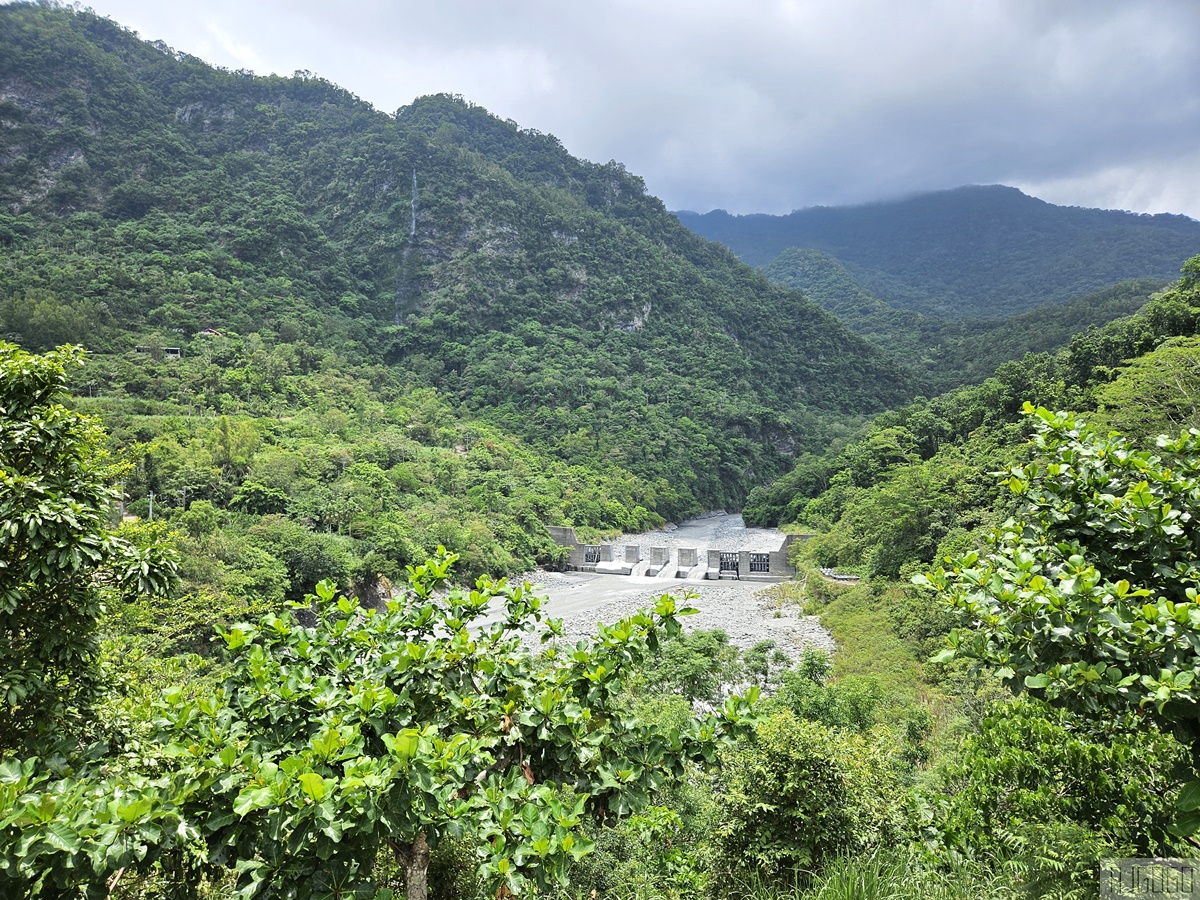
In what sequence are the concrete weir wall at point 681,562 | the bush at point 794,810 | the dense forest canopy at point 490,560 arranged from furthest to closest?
the concrete weir wall at point 681,562 < the bush at point 794,810 < the dense forest canopy at point 490,560

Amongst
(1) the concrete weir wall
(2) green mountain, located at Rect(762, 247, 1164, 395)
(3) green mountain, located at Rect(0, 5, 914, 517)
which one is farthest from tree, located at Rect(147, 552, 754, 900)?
(2) green mountain, located at Rect(762, 247, 1164, 395)

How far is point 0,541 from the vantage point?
317 cm

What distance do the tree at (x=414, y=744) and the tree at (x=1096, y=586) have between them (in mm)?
1239

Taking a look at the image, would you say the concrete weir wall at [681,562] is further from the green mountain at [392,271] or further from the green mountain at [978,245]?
the green mountain at [978,245]

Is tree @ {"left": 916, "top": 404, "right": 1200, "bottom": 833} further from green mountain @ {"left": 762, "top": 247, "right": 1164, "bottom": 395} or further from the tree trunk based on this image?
green mountain @ {"left": 762, "top": 247, "right": 1164, "bottom": 395}

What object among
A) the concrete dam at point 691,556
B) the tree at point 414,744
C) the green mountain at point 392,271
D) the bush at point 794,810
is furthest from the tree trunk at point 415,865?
the green mountain at point 392,271

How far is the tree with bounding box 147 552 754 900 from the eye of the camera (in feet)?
6.63

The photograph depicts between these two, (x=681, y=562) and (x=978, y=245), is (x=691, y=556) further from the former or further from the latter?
(x=978, y=245)

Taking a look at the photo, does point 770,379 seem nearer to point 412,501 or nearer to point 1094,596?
point 412,501

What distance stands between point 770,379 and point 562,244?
3309cm

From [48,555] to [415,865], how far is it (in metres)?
2.59

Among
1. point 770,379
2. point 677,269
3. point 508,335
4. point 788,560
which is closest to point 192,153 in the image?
point 508,335

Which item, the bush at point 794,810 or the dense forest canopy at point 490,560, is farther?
the bush at point 794,810

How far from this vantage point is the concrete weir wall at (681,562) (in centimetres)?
3139
